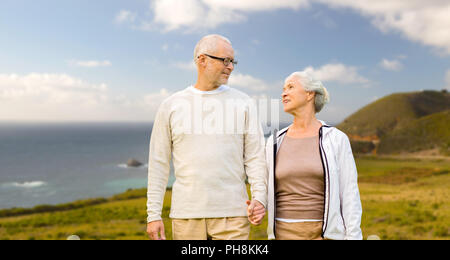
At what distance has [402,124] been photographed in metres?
72.1

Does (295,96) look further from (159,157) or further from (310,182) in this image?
(159,157)

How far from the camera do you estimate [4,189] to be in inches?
3118

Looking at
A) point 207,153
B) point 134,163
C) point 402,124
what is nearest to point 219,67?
point 207,153

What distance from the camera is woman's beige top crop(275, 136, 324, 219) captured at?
3.27 m

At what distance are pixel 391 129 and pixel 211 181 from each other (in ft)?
245

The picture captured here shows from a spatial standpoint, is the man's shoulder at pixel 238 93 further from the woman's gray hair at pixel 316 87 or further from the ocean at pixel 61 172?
the ocean at pixel 61 172

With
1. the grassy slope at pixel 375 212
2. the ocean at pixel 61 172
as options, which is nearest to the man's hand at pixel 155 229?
the grassy slope at pixel 375 212

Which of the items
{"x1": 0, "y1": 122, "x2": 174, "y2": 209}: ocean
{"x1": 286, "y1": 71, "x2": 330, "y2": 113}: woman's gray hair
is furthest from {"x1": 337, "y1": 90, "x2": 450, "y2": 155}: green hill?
{"x1": 286, "y1": 71, "x2": 330, "y2": 113}: woman's gray hair

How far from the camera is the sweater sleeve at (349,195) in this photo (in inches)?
130

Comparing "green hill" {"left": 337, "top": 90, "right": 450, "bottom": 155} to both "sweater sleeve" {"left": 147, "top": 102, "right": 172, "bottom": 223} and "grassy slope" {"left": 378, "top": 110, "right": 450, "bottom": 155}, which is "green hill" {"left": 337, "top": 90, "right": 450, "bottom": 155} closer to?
"grassy slope" {"left": 378, "top": 110, "right": 450, "bottom": 155}

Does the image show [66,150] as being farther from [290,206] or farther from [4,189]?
[290,206]

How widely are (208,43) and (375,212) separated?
35.1 meters

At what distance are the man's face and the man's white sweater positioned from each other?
12 cm
